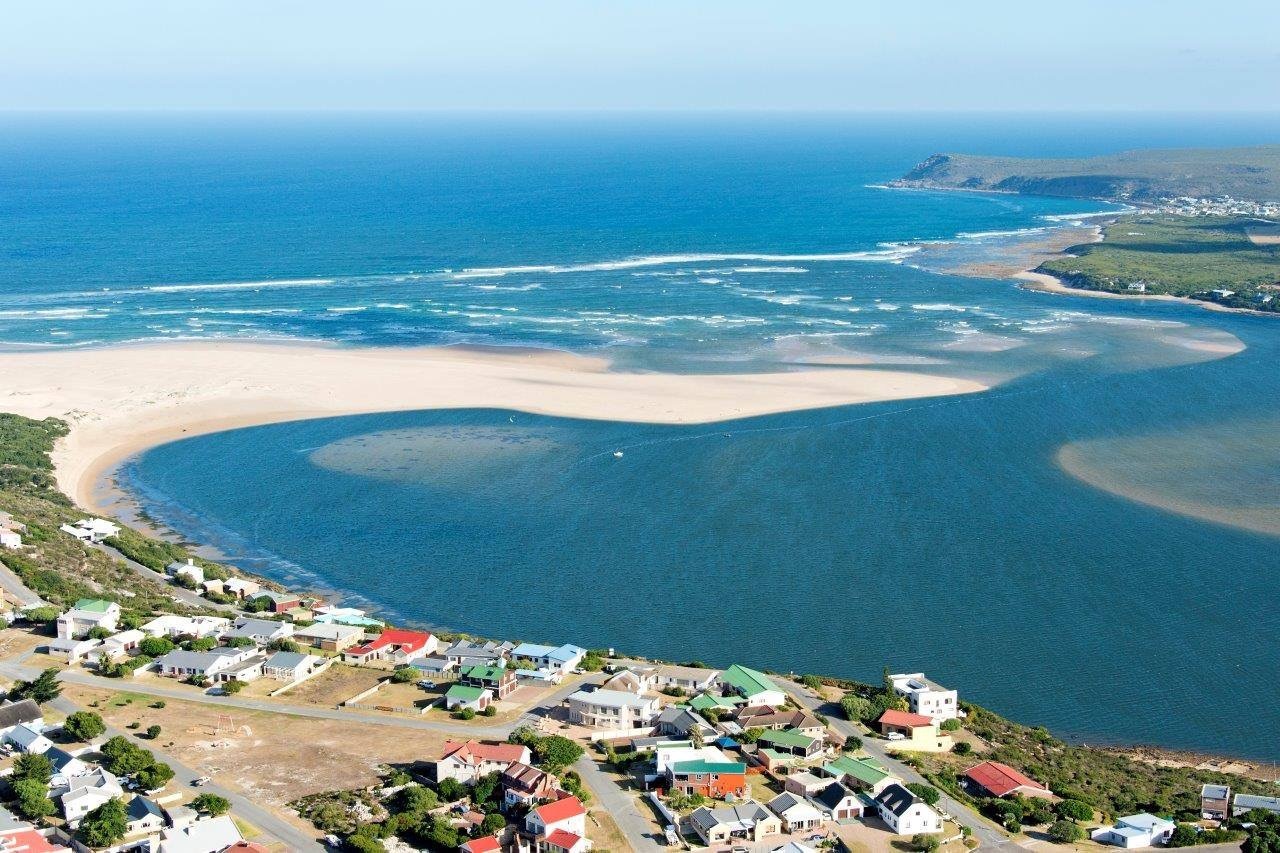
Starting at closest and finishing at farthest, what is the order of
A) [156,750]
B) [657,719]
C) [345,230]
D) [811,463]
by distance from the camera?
[156,750], [657,719], [811,463], [345,230]

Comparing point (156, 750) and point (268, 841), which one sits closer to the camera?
point (268, 841)

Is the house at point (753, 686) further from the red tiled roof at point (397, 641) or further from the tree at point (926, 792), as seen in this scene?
the red tiled roof at point (397, 641)

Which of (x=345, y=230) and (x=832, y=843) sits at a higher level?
(x=345, y=230)

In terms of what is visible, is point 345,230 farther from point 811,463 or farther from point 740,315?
point 811,463

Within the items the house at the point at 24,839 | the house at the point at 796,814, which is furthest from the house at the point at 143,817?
the house at the point at 796,814

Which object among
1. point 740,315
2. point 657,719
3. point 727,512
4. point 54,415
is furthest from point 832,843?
point 740,315

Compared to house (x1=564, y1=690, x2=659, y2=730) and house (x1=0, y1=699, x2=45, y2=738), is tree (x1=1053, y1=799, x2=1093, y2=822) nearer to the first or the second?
house (x1=564, y1=690, x2=659, y2=730)

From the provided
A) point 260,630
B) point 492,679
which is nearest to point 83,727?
point 260,630
